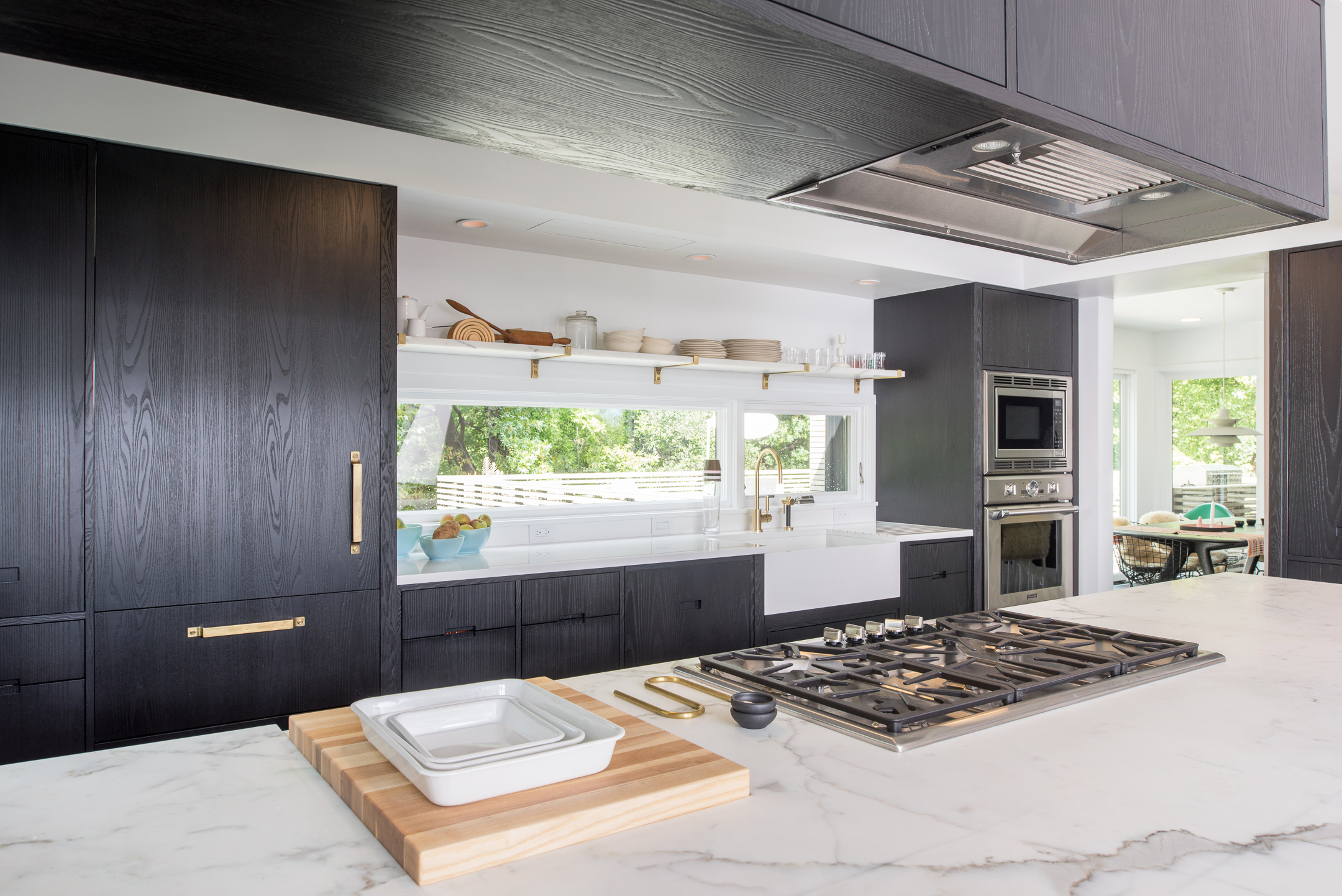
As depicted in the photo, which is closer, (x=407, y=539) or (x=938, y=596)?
(x=407, y=539)

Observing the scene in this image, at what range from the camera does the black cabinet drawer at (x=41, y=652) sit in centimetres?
220

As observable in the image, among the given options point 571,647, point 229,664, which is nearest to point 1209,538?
point 571,647

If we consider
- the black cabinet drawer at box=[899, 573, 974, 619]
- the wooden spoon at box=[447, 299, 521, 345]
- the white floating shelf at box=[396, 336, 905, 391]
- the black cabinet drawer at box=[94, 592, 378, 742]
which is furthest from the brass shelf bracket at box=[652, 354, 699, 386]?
the black cabinet drawer at box=[94, 592, 378, 742]

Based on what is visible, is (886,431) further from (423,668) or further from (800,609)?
(423,668)

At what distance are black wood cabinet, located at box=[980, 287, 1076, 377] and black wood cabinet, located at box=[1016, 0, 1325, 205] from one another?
2.64 metres

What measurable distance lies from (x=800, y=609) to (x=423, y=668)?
1603 millimetres

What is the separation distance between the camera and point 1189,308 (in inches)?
288

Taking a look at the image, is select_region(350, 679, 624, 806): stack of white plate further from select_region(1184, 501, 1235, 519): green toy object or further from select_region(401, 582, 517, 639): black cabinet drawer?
select_region(1184, 501, 1235, 519): green toy object

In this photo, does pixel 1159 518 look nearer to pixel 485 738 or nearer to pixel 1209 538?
pixel 1209 538

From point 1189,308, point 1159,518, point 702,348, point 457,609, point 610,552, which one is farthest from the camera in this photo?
point 1189,308

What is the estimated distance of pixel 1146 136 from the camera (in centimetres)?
149

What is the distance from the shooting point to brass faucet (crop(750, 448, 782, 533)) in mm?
4293

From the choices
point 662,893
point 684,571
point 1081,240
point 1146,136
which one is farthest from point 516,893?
point 684,571

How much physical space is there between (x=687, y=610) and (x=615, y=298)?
1503 mm
